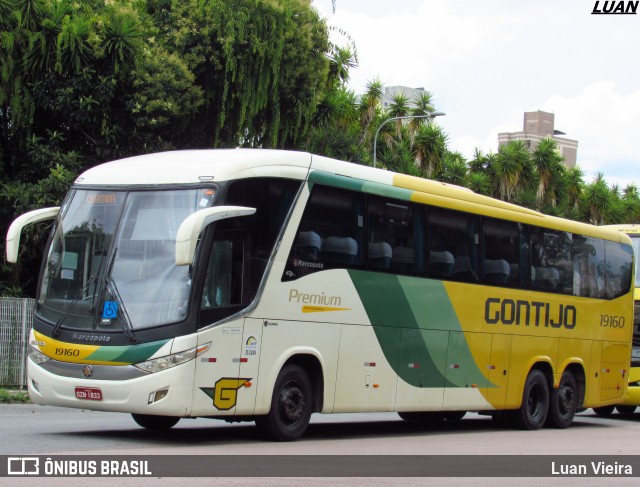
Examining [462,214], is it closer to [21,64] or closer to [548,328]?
[548,328]

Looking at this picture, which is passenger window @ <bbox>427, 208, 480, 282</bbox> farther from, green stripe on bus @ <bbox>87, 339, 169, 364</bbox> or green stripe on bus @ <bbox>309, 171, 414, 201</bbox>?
green stripe on bus @ <bbox>87, 339, 169, 364</bbox>

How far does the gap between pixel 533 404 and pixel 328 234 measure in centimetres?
692

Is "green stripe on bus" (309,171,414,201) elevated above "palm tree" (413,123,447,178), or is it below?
below

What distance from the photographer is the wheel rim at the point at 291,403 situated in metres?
13.2

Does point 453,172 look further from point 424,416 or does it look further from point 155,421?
point 155,421

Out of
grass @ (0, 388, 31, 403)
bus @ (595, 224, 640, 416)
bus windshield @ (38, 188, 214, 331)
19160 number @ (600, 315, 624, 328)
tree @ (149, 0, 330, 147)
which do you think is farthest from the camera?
tree @ (149, 0, 330, 147)

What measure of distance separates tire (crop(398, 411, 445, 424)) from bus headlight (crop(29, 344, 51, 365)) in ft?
25.9

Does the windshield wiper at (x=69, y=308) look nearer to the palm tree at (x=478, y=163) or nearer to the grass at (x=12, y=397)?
the grass at (x=12, y=397)

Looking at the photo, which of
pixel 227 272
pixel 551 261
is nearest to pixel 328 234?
pixel 227 272

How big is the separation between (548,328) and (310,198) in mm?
7116

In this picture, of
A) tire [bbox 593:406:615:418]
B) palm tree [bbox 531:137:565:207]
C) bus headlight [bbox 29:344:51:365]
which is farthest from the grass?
palm tree [bbox 531:137:565:207]

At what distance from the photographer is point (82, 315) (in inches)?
486

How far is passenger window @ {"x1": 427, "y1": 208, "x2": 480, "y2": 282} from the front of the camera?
1609 cm

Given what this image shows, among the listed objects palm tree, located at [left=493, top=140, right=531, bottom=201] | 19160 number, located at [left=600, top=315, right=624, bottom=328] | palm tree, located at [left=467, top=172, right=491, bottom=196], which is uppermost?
palm tree, located at [left=493, top=140, right=531, bottom=201]
